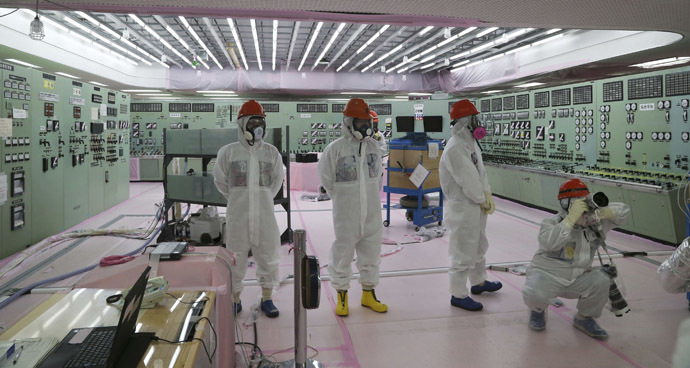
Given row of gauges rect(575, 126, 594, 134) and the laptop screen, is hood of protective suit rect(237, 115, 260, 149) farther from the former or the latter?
row of gauges rect(575, 126, 594, 134)

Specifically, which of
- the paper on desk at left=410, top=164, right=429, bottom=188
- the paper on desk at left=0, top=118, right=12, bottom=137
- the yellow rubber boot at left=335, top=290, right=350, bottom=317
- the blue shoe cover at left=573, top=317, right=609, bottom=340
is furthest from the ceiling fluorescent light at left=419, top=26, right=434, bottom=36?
the paper on desk at left=0, top=118, right=12, bottom=137

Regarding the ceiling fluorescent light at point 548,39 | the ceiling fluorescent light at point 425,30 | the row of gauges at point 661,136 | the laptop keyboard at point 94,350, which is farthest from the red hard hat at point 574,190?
the ceiling fluorescent light at point 548,39

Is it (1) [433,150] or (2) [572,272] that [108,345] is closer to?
(2) [572,272]

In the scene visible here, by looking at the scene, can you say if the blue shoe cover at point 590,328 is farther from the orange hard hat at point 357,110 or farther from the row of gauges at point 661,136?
the row of gauges at point 661,136

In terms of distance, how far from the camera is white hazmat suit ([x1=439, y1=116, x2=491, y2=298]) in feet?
12.0

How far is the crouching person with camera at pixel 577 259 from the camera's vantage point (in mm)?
3045

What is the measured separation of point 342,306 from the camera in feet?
11.9

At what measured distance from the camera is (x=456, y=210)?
12.3 ft

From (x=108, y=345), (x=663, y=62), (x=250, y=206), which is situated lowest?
(x=108, y=345)

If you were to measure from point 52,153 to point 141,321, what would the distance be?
19.1ft

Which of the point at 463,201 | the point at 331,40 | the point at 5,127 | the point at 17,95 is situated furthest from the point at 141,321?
the point at 331,40

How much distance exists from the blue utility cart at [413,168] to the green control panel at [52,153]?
5.06 meters

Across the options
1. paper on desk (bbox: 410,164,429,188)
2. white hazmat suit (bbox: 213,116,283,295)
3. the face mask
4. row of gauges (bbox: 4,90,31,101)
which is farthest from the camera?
paper on desk (bbox: 410,164,429,188)

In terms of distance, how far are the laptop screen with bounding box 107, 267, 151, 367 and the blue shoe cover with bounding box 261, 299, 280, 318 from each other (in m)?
2.06
